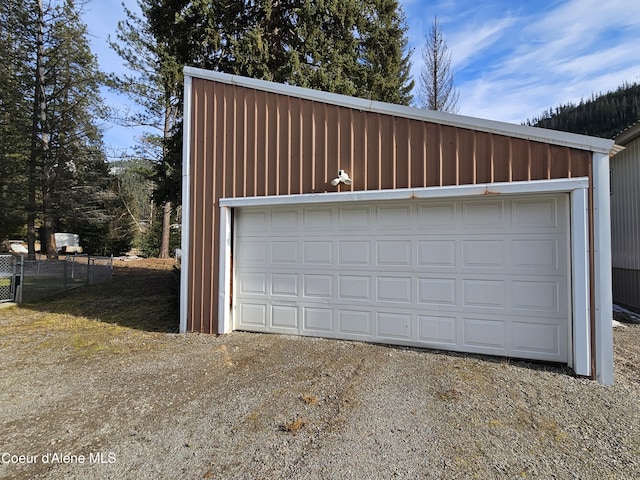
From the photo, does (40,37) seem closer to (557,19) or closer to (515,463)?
(557,19)

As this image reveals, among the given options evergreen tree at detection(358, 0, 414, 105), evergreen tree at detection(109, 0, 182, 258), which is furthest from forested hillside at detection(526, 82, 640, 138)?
evergreen tree at detection(109, 0, 182, 258)

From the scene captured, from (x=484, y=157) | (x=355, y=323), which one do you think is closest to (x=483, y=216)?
(x=484, y=157)

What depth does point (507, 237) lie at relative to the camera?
4.53 metres

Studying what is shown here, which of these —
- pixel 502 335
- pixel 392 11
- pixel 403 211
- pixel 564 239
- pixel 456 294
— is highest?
pixel 392 11

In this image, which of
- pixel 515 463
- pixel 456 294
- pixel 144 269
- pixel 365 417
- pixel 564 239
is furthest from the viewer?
pixel 144 269

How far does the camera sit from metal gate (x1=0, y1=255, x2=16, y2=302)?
8.09m

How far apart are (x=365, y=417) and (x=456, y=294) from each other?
7.54 ft

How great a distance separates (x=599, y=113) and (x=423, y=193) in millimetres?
39591

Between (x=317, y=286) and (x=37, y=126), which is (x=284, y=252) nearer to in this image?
Result: (x=317, y=286)

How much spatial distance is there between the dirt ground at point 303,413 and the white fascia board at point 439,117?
2579 millimetres

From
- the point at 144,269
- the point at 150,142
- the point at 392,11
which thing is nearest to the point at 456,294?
the point at 392,11

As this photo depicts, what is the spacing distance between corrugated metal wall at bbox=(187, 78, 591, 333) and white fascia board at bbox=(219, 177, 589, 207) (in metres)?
0.10

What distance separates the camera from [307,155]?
5.44 m

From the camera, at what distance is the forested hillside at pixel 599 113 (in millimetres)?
31469
